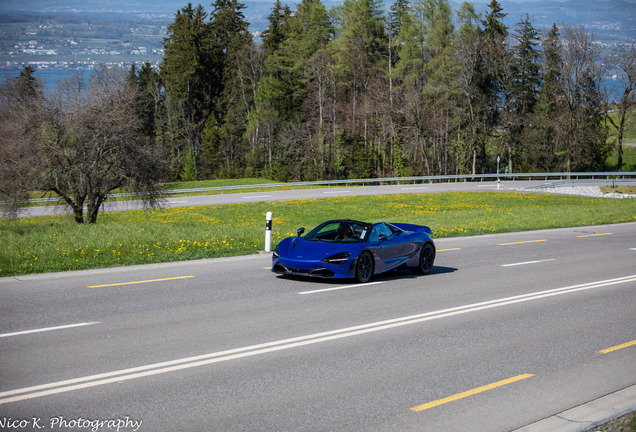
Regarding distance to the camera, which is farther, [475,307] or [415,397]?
[475,307]

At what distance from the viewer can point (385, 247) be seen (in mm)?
11820

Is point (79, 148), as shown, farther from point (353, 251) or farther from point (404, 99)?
point (404, 99)

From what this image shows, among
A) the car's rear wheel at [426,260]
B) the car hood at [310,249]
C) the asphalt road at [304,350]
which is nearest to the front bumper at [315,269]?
the car hood at [310,249]

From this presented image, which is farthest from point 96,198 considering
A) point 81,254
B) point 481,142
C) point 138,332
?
point 481,142

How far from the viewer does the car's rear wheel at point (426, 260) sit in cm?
1270

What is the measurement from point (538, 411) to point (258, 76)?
262 feet

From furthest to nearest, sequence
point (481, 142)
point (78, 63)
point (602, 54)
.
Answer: point (78, 63) → point (481, 142) → point (602, 54)

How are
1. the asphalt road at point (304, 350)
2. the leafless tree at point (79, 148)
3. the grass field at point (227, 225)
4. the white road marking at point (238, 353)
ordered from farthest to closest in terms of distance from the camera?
the leafless tree at point (79, 148) → the grass field at point (227, 225) → the white road marking at point (238, 353) → the asphalt road at point (304, 350)

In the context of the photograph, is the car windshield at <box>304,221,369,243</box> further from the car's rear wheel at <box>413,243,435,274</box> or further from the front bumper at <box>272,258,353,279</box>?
the car's rear wheel at <box>413,243,435,274</box>

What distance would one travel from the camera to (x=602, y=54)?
62.9 meters

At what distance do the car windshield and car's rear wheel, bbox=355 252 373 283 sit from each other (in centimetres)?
39

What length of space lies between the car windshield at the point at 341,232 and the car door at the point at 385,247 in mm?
231

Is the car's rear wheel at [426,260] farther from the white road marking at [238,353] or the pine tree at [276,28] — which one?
the pine tree at [276,28]

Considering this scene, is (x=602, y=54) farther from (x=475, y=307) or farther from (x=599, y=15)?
(x=599, y=15)
